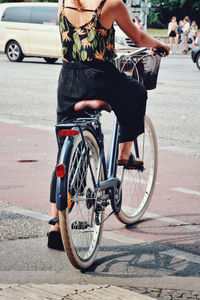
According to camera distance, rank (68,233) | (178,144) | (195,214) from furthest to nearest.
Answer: (178,144) → (195,214) → (68,233)

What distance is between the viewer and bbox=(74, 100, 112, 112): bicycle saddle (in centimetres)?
388

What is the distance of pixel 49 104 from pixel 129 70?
7.67m

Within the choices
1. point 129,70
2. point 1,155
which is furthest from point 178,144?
point 129,70

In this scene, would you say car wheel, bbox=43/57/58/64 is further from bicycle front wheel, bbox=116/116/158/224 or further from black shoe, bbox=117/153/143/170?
black shoe, bbox=117/153/143/170

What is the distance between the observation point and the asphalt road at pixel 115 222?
3.78 m

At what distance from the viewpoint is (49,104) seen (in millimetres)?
12125

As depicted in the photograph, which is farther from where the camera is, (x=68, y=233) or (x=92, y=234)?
(x=92, y=234)

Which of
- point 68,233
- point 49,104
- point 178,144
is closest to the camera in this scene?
point 68,233

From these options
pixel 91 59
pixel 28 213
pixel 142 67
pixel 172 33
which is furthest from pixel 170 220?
pixel 172 33

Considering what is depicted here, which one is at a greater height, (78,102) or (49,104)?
(78,102)

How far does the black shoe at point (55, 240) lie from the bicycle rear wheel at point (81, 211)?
219 mm

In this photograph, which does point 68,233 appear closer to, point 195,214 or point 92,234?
point 92,234

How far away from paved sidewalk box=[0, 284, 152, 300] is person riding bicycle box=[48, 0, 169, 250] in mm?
699

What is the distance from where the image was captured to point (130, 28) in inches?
161
